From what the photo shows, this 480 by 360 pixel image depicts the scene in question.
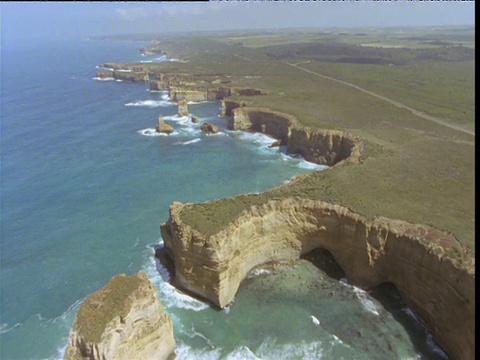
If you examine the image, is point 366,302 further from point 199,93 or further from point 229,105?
point 199,93

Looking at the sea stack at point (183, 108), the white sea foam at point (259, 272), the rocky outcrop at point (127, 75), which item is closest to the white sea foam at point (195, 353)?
the white sea foam at point (259, 272)

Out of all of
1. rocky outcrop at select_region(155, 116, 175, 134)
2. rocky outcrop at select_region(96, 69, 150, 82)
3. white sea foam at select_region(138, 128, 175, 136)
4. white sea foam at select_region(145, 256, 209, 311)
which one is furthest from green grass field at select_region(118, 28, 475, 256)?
white sea foam at select_region(138, 128, 175, 136)

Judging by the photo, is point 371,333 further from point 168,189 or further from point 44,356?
point 168,189

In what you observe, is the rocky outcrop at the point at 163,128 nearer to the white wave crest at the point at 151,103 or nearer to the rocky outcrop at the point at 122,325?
the white wave crest at the point at 151,103

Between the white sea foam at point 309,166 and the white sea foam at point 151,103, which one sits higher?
the white sea foam at point 309,166

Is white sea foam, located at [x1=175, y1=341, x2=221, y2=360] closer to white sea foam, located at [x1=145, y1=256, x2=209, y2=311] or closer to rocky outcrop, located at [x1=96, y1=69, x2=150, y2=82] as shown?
white sea foam, located at [x1=145, y1=256, x2=209, y2=311]

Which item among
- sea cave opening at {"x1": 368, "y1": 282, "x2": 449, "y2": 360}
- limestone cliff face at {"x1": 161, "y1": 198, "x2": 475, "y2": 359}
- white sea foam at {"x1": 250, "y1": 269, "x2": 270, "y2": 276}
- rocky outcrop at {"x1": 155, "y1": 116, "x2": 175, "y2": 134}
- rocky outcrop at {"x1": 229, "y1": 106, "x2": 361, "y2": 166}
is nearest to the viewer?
limestone cliff face at {"x1": 161, "y1": 198, "x2": 475, "y2": 359}
